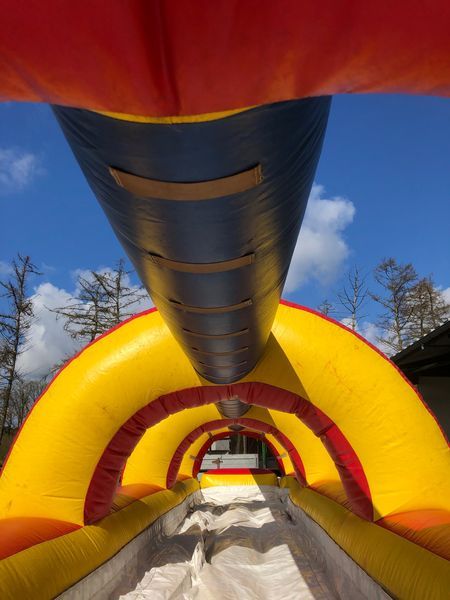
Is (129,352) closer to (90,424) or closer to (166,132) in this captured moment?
(90,424)

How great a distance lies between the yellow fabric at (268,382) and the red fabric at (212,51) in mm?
2757

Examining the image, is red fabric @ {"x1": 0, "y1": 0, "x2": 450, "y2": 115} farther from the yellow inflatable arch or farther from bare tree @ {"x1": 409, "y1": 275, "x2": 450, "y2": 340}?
bare tree @ {"x1": 409, "y1": 275, "x2": 450, "y2": 340}

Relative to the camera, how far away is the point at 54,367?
17.6m

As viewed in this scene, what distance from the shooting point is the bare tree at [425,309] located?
18.9m

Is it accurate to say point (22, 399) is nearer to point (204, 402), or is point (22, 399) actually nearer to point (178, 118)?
point (204, 402)

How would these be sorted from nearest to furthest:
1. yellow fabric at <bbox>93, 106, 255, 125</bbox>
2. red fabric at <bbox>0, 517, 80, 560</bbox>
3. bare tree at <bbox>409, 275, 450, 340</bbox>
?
yellow fabric at <bbox>93, 106, 255, 125</bbox> → red fabric at <bbox>0, 517, 80, 560</bbox> → bare tree at <bbox>409, 275, 450, 340</bbox>

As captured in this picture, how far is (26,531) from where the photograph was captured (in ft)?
8.70

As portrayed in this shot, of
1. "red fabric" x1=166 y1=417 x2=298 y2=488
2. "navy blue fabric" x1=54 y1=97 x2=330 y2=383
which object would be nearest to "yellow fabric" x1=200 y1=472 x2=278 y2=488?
"red fabric" x1=166 y1=417 x2=298 y2=488

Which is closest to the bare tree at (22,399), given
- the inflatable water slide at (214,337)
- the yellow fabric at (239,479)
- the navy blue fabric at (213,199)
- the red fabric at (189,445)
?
the yellow fabric at (239,479)

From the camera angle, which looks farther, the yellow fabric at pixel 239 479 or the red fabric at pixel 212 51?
the yellow fabric at pixel 239 479

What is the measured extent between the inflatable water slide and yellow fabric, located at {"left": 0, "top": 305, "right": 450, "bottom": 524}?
1 cm

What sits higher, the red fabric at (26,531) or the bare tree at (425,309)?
the bare tree at (425,309)

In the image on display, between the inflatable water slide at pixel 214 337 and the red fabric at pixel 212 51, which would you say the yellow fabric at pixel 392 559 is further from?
the red fabric at pixel 212 51

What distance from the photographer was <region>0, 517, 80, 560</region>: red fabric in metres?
2.41
